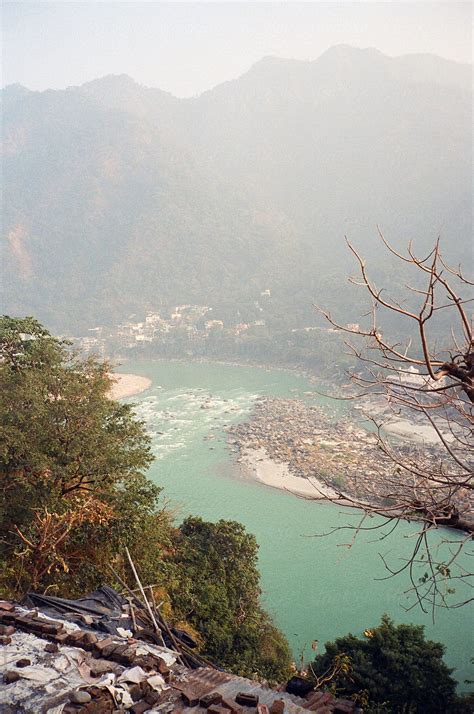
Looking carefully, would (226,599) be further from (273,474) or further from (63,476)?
(273,474)

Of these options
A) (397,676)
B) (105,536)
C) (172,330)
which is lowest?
(397,676)

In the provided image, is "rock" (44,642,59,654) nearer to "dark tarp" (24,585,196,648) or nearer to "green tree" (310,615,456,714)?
"dark tarp" (24,585,196,648)

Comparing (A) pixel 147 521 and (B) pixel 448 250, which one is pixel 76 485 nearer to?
(A) pixel 147 521

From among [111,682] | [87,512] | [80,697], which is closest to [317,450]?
[87,512]

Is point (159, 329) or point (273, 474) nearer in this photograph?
point (273, 474)

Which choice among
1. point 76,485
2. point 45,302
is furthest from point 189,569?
point 45,302

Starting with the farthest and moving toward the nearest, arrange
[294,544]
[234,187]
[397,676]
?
[234,187], [294,544], [397,676]
